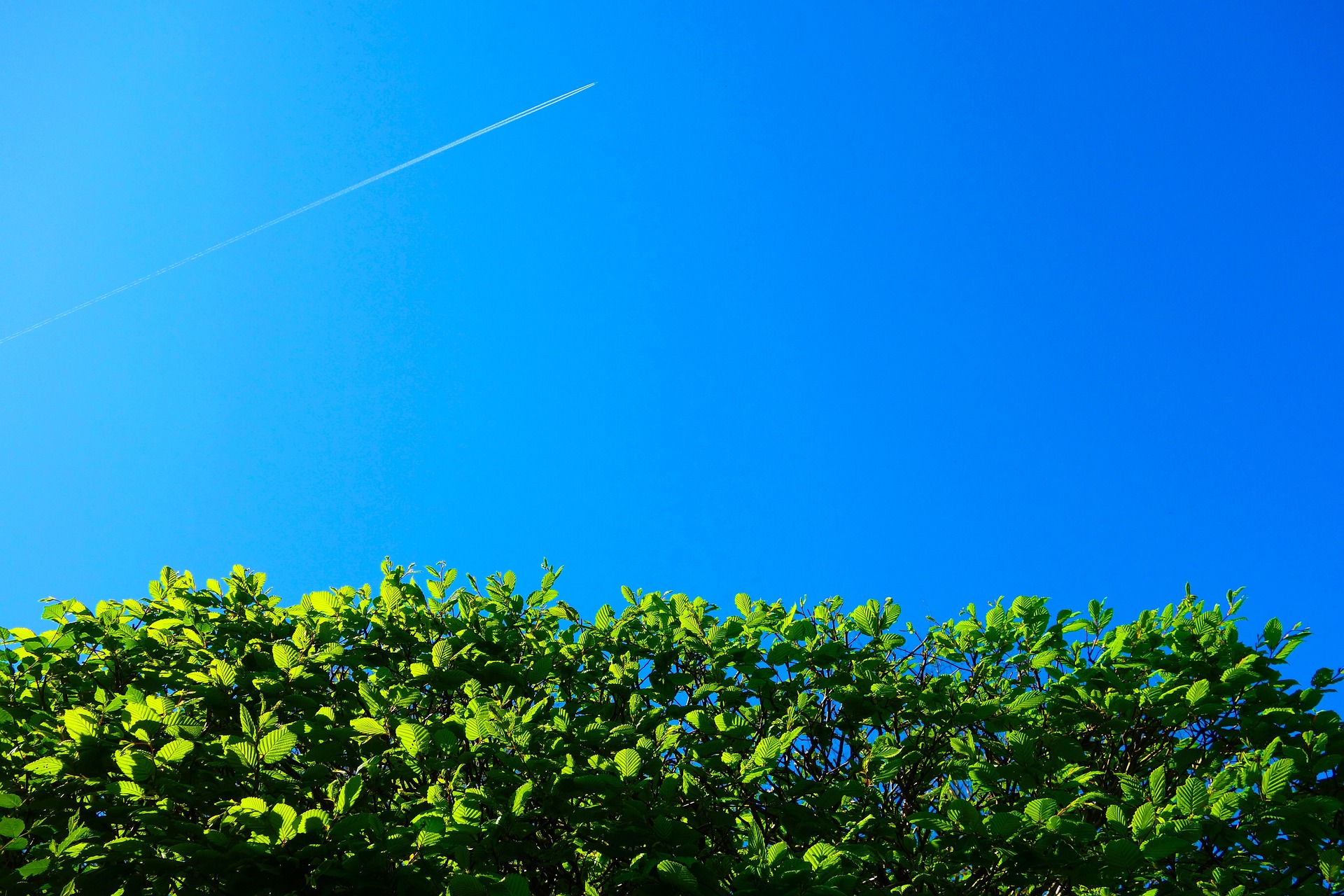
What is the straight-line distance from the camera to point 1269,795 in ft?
13.5

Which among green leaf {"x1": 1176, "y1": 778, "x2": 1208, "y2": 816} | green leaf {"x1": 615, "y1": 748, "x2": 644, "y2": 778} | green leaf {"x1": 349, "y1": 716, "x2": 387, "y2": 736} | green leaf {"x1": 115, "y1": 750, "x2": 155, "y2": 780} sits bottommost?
green leaf {"x1": 115, "y1": 750, "x2": 155, "y2": 780}

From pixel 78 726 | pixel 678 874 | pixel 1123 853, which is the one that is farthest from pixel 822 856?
pixel 78 726

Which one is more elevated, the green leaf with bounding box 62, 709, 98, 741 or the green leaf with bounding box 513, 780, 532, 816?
the green leaf with bounding box 62, 709, 98, 741

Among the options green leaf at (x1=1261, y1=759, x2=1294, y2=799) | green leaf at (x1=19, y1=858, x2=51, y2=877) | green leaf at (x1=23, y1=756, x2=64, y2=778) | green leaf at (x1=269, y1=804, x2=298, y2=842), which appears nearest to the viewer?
green leaf at (x1=19, y1=858, x2=51, y2=877)

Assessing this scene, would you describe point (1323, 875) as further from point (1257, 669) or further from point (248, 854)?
point (248, 854)

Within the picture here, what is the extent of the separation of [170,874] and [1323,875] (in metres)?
5.51

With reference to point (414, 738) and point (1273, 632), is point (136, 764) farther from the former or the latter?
point (1273, 632)

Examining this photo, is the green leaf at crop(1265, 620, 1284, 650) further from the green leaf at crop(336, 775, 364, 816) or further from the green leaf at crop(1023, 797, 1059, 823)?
the green leaf at crop(336, 775, 364, 816)

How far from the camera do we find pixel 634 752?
393 cm

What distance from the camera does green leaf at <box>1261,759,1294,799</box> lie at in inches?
162

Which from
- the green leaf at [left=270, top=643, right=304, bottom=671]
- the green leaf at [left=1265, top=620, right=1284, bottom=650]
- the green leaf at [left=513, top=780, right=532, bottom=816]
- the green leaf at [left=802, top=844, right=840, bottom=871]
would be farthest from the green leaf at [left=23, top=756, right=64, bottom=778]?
the green leaf at [left=1265, top=620, right=1284, bottom=650]

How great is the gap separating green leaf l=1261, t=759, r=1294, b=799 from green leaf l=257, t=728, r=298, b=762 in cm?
458

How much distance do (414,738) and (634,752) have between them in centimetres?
102

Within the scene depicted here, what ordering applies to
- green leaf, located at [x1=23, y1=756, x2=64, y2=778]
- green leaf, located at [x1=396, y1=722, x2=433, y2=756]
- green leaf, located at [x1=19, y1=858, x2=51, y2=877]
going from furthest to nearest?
green leaf, located at [x1=396, y1=722, x2=433, y2=756] → green leaf, located at [x1=23, y1=756, x2=64, y2=778] → green leaf, located at [x1=19, y1=858, x2=51, y2=877]
